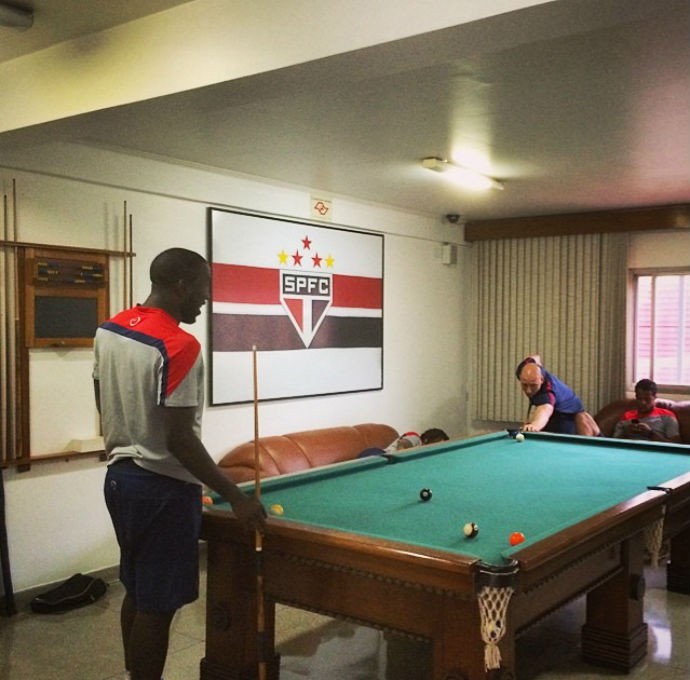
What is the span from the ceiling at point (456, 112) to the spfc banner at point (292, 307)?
0.40 meters

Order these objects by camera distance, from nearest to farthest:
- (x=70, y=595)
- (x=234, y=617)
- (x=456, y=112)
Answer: (x=234, y=617)
(x=456, y=112)
(x=70, y=595)

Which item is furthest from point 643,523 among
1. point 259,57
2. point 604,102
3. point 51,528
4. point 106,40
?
point 51,528

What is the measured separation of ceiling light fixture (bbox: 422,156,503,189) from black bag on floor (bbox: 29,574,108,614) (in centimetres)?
301

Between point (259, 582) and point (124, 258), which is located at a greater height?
point (124, 258)

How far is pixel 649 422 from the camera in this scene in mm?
6055

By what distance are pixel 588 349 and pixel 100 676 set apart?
4931 millimetres

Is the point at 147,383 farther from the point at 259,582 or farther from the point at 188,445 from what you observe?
the point at 259,582

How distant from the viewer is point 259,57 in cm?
249

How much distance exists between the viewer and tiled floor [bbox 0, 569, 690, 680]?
330 centimetres

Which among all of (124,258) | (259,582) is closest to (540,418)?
(124,258)

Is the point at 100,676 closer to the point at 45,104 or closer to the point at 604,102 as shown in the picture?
the point at 45,104

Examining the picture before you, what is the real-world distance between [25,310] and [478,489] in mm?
2381

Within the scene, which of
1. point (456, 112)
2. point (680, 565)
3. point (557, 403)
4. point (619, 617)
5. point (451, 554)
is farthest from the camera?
point (557, 403)

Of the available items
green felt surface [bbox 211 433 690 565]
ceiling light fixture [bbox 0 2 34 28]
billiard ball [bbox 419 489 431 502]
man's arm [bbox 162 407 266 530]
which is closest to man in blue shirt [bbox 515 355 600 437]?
green felt surface [bbox 211 433 690 565]
